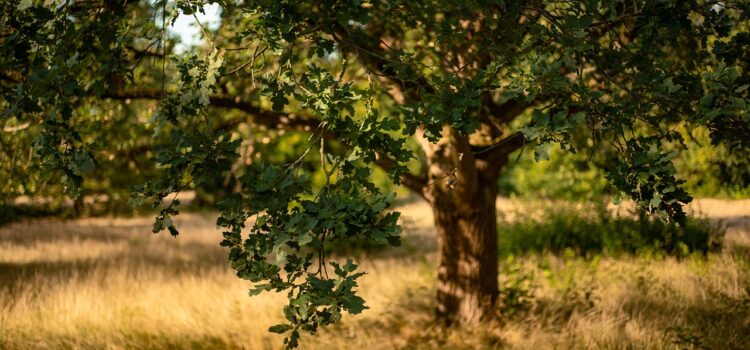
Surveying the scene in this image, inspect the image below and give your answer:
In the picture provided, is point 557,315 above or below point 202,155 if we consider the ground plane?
below

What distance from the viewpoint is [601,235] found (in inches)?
415

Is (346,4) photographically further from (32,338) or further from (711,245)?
(711,245)

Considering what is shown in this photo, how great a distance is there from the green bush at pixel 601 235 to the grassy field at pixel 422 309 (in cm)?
25

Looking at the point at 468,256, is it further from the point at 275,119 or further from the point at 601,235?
the point at 601,235

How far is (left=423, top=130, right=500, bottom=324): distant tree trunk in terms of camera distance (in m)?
6.33

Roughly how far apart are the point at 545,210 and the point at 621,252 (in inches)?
113

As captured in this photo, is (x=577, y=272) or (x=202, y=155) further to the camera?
(x=577, y=272)

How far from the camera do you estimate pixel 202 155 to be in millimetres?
2609

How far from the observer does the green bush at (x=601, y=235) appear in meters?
9.47

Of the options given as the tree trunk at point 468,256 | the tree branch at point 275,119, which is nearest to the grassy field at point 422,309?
the tree trunk at point 468,256

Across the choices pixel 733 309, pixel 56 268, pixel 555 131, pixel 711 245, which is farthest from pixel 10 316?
pixel 711 245

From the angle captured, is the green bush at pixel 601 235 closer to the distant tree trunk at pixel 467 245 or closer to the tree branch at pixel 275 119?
the distant tree trunk at pixel 467 245

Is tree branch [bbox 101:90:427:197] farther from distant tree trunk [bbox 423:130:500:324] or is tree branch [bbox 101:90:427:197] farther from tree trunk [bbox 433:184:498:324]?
tree trunk [bbox 433:184:498:324]

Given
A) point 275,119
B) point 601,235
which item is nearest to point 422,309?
point 275,119
